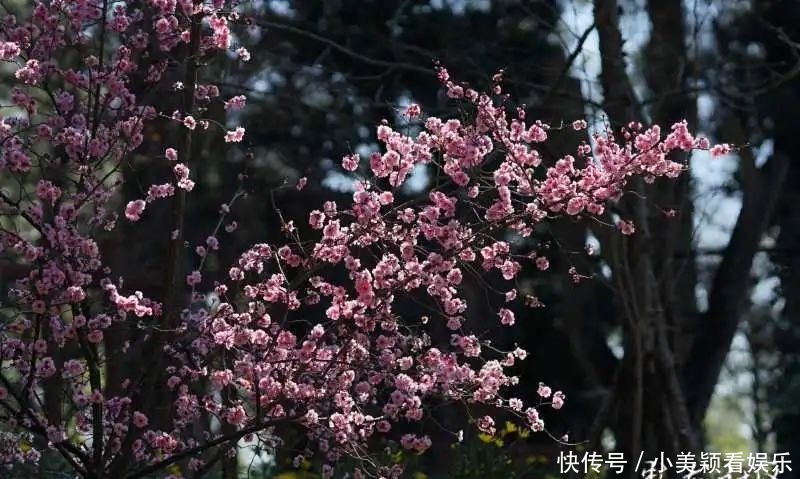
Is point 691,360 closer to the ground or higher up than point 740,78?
closer to the ground

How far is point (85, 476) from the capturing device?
3645 mm

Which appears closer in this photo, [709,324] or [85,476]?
[85,476]

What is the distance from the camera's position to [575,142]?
6.87 m

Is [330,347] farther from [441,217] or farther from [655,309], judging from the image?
[655,309]

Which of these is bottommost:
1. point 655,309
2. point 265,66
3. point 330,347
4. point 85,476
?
point 85,476

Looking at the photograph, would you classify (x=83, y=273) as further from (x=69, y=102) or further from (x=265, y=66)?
(x=265, y=66)

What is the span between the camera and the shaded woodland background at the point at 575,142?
21.5 ft

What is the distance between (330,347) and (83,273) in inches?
32.6

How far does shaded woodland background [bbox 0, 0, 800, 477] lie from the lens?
6.54 meters

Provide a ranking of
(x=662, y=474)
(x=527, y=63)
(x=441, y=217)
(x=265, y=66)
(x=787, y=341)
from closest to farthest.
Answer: (x=441, y=217), (x=662, y=474), (x=527, y=63), (x=265, y=66), (x=787, y=341)

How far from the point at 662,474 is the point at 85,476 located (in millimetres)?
3834

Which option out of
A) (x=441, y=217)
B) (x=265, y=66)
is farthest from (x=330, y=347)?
(x=265, y=66)

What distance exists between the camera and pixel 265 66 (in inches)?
356

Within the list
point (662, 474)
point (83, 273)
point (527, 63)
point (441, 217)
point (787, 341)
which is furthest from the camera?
point (787, 341)
